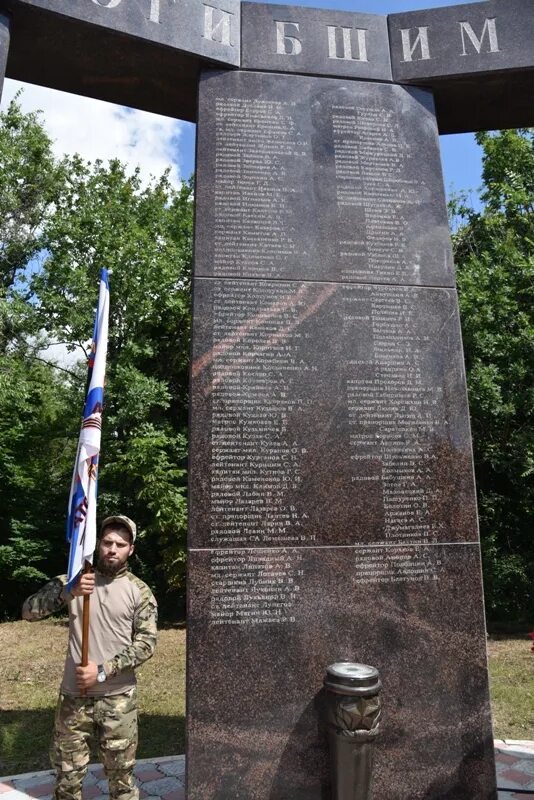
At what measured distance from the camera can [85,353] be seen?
54.4ft

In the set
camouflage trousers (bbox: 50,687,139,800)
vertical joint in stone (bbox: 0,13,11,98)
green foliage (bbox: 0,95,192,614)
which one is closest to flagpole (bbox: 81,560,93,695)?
camouflage trousers (bbox: 50,687,139,800)

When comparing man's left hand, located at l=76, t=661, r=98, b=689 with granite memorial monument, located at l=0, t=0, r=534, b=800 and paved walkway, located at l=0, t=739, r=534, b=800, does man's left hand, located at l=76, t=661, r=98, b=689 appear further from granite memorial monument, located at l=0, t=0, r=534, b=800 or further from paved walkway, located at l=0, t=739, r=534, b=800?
Result: paved walkway, located at l=0, t=739, r=534, b=800

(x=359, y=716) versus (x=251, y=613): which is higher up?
(x=251, y=613)

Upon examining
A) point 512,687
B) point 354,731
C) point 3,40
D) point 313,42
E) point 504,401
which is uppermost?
point 313,42

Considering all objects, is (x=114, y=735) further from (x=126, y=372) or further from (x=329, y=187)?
(x=126, y=372)

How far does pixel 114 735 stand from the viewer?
12.9 feet

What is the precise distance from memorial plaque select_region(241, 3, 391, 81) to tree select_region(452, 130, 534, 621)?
829cm

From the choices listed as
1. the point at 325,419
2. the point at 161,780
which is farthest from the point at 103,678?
the point at 325,419

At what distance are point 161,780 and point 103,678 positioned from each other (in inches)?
68.5

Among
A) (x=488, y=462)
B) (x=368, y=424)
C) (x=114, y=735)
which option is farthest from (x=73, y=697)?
(x=488, y=462)

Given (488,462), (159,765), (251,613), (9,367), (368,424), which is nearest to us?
(251,613)

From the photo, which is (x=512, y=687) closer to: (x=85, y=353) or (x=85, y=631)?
(x=85, y=631)

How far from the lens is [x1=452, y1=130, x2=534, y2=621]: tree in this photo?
514 inches

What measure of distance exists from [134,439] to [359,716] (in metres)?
11.5
